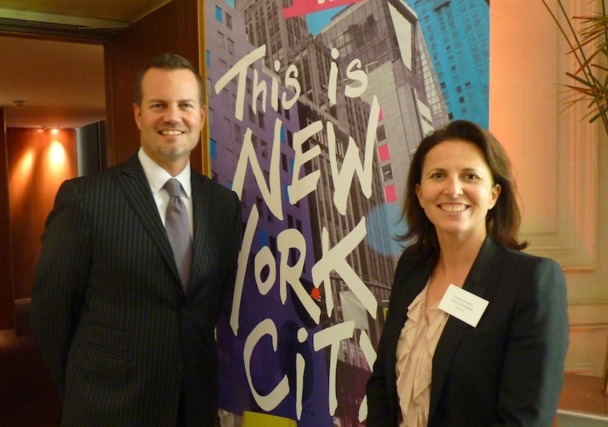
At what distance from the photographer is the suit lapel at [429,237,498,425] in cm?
135

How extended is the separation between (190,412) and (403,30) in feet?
4.49

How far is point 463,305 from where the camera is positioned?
1373 millimetres

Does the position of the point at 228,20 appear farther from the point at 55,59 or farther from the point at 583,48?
the point at 55,59

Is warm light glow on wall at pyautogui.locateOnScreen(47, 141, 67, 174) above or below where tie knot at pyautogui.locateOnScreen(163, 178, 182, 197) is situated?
above

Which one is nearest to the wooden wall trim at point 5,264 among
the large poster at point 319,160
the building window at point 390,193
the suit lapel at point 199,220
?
the large poster at point 319,160

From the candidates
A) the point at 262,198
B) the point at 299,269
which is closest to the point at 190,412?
the point at 299,269

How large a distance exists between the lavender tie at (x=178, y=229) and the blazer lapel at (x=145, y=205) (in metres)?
0.05

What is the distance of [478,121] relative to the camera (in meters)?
1.71

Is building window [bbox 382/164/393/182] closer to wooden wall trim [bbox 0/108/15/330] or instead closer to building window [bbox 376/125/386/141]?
building window [bbox 376/125/386/141]

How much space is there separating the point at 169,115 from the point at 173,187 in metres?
0.23

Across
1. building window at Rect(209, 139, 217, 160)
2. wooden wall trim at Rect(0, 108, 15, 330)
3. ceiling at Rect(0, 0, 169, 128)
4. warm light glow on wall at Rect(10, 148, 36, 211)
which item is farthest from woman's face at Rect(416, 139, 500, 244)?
warm light glow on wall at Rect(10, 148, 36, 211)

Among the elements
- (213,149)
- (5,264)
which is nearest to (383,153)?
(213,149)

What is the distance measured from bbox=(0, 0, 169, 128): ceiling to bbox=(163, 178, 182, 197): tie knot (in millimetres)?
1315

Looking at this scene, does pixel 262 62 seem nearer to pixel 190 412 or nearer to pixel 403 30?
pixel 403 30
